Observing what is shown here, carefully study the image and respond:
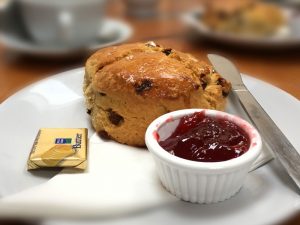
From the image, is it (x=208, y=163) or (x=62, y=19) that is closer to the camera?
(x=208, y=163)

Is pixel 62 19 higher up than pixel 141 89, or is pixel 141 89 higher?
pixel 62 19

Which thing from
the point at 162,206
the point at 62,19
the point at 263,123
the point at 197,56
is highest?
the point at 62,19

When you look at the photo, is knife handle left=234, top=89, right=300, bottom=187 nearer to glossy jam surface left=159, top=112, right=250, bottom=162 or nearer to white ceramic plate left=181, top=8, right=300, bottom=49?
glossy jam surface left=159, top=112, right=250, bottom=162

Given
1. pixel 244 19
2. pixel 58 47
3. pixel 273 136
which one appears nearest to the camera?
pixel 273 136

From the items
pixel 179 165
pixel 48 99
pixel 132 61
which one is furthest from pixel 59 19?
pixel 179 165

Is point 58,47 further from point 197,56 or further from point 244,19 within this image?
point 244,19

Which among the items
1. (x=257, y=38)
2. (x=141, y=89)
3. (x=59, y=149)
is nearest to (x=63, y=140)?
(x=59, y=149)

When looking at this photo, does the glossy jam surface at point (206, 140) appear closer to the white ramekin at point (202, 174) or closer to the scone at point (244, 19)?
the white ramekin at point (202, 174)

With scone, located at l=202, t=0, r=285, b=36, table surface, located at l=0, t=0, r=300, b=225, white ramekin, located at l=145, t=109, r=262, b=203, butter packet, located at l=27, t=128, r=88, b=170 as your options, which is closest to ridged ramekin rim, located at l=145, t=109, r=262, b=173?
white ramekin, located at l=145, t=109, r=262, b=203
